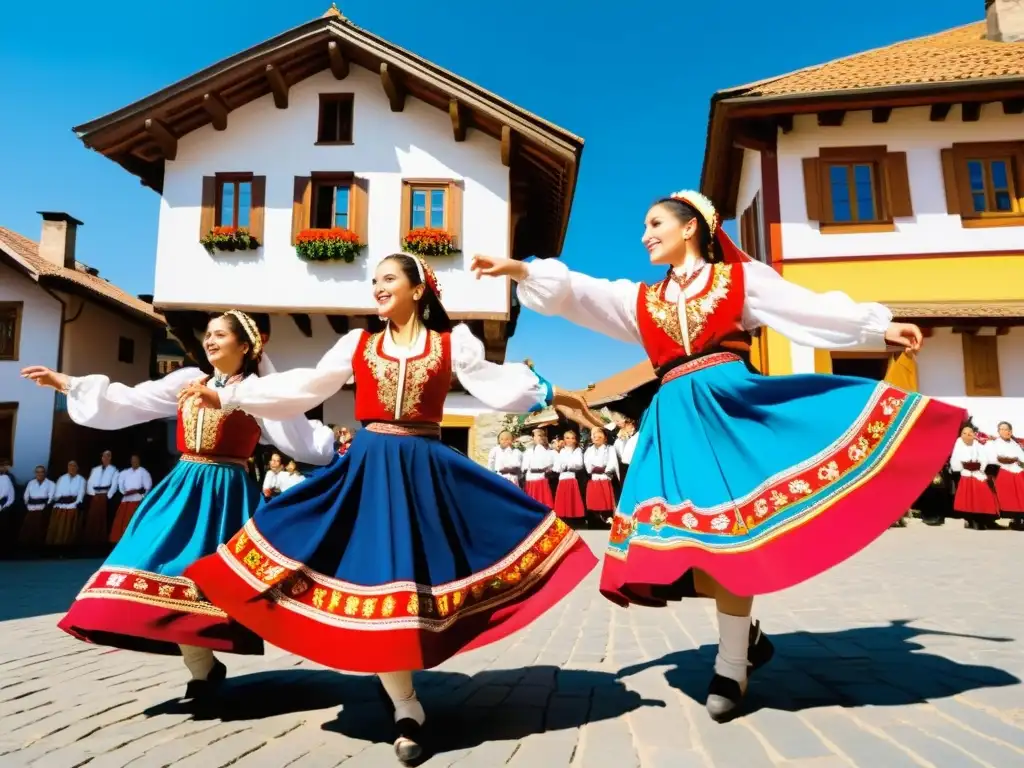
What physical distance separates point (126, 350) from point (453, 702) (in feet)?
61.2

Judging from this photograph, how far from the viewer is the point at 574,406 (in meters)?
3.04

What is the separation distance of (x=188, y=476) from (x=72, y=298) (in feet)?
→ 51.7

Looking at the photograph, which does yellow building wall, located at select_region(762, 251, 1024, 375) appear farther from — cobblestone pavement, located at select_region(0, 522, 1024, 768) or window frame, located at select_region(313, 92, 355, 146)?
window frame, located at select_region(313, 92, 355, 146)

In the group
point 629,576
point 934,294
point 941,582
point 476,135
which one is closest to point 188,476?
point 629,576

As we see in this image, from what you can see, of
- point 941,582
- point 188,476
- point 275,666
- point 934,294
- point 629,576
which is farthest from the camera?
point 934,294

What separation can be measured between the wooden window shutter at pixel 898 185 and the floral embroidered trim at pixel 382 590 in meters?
12.7

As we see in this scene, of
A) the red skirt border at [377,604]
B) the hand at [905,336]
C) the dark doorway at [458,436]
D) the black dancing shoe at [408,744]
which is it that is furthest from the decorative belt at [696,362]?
the dark doorway at [458,436]

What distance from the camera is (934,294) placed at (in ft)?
40.8

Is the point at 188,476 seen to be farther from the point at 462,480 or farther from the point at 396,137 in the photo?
the point at 396,137

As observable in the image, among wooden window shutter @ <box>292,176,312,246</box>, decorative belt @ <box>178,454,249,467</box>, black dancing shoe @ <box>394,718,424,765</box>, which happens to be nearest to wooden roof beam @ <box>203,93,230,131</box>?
wooden window shutter @ <box>292,176,312,246</box>

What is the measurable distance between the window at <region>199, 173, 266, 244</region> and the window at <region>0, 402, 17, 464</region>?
6.60 metres

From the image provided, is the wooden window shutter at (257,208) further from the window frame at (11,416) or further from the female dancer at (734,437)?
the female dancer at (734,437)

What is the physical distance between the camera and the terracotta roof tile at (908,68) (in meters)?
12.3

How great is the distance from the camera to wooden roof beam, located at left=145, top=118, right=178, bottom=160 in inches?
523
